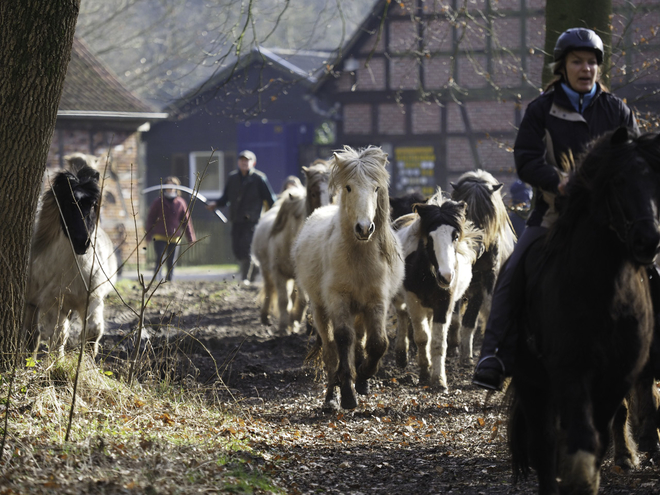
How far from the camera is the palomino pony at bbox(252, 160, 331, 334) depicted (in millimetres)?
11523

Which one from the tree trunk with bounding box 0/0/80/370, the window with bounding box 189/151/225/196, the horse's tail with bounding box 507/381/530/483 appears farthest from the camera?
the window with bounding box 189/151/225/196

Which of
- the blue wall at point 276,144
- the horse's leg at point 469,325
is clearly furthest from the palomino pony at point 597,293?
the blue wall at point 276,144

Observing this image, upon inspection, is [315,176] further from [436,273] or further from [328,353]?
[328,353]

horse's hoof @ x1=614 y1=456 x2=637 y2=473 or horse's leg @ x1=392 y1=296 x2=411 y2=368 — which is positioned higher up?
horse's leg @ x1=392 y1=296 x2=411 y2=368

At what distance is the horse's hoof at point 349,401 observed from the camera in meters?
7.86

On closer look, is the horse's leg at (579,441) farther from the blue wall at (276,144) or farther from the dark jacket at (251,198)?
the blue wall at (276,144)

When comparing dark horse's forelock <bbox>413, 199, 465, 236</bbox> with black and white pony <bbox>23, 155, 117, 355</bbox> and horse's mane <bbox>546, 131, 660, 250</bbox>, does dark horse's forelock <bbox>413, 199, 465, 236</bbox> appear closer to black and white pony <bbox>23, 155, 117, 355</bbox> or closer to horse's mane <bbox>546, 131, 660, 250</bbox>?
black and white pony <bbox>23, 155, 117, 355</bbox>

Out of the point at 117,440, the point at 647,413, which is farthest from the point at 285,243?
the point at 647,413

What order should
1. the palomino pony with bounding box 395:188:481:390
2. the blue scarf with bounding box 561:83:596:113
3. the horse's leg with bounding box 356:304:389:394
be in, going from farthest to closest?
the palomino pony with bounding box 395:188:481:390, the horse's leg with bounding box 356:304:389:394, the blue scarf with bounding box 561:83:596:113

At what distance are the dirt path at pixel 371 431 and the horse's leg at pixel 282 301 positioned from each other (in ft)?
4.18

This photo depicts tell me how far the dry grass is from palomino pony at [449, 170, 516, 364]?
14.5ft

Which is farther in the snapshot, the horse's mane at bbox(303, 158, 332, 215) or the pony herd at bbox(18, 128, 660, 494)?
the horse's mane at bbox(303, 158, 332, 215)

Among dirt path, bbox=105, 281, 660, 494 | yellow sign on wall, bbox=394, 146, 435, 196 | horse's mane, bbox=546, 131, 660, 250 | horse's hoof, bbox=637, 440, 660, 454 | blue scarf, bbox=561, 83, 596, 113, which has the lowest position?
dirt path, bbox=105, 281, 660, 494

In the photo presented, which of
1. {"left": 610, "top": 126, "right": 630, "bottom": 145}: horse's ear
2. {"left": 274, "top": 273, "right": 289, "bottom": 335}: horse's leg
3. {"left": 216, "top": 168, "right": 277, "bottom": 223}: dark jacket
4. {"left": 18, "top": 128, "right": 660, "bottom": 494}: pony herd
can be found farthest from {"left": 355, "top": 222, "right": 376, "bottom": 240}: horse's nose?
{"left": 216, "top": 168, "right": 277, "bottom": 223}: dark jacket
